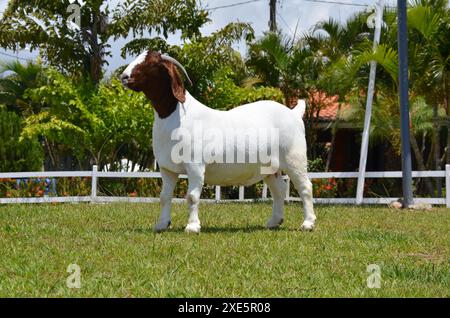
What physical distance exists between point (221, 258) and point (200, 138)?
2141mm

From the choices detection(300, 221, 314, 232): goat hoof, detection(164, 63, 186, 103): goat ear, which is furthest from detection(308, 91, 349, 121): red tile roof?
detection(164, 63, 186, 103): goat ear

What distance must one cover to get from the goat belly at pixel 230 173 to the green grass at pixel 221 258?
2.06 feet

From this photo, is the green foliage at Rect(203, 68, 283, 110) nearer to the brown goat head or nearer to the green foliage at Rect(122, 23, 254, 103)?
the green foliage at Rect(122, 23, 254, 103)

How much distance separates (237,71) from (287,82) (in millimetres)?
1466

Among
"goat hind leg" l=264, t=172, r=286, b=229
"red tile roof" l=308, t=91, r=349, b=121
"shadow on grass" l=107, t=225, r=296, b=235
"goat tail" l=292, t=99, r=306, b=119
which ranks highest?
"red tile roof" l=308, t=91, r=349, b=121

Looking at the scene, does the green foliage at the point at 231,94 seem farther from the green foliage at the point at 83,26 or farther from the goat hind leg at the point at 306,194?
the goat hind leg at the point at 306,194

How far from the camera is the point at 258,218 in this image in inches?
407

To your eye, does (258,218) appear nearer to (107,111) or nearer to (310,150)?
(107,111)

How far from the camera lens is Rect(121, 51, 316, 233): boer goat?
7770mm

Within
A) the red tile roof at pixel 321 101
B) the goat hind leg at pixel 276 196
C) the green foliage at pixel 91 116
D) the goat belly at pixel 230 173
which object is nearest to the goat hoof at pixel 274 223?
the goat hind leg at pixel 276 196

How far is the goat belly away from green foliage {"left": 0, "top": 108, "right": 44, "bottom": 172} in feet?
29.9

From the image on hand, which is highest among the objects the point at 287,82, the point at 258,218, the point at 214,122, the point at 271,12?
the point at 271,12

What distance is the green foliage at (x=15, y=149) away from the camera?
1605 centimetres
